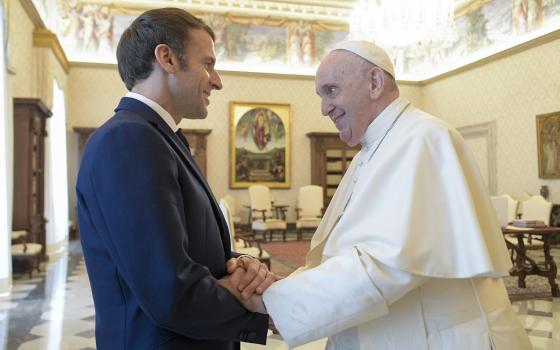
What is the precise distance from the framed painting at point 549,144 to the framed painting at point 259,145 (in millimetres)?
7034

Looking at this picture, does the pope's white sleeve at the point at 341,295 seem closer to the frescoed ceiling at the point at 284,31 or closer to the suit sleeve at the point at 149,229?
the suit sleeve at the point at 149,229

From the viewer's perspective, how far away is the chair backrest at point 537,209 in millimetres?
9475

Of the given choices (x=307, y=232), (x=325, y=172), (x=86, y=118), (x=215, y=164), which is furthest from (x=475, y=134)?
(x=86, y=118)

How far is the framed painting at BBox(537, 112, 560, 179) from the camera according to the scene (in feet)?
37.8

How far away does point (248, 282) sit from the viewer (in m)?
1.66

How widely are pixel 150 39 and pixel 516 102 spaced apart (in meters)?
13.1

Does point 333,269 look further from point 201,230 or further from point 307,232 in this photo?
point 307,232

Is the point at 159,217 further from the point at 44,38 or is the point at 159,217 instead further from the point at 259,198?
the point at 259,198

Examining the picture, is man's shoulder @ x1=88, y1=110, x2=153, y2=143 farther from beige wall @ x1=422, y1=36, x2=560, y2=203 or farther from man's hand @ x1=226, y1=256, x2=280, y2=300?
beige wall @ x1=422, y1=36, x2=560, y2=203

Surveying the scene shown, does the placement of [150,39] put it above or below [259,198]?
above

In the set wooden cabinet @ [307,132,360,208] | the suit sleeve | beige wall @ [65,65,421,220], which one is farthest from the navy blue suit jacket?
wooden cabinet @ [307,132,360,208]

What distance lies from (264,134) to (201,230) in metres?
13.7

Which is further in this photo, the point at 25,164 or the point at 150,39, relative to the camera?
the point at 25,164

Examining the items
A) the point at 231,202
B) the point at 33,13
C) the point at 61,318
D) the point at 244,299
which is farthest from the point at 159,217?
the point at 231,202
